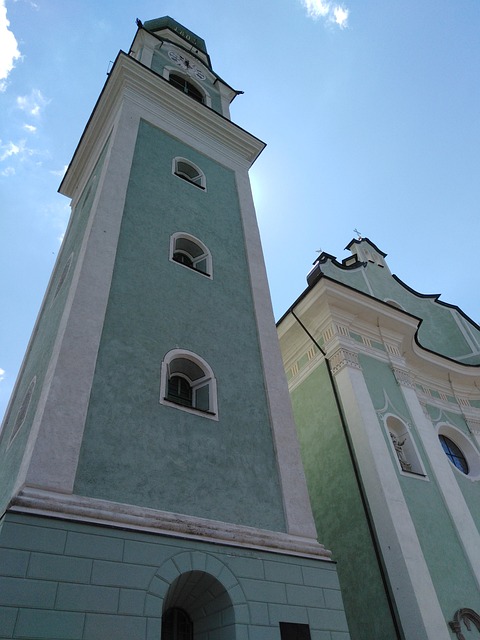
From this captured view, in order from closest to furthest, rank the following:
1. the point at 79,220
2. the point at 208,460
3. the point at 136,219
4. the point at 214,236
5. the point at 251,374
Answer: the point at 208,460 < the point at 251,374 < the point at 136,219 < the point at 214,236 < the point at 79,220

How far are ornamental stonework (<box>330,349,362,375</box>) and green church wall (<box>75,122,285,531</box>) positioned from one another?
389cm

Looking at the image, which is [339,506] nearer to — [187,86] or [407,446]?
[407,446]

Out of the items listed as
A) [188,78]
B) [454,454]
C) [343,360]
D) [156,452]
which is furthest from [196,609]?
[188,78]

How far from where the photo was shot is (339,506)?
11406 mm

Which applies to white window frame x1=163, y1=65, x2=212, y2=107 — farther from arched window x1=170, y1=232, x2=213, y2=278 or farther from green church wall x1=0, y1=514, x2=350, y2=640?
green church wall x1=0, y1=514, x2=350, y2=640

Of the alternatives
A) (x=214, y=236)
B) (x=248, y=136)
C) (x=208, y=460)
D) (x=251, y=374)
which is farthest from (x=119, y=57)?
(x=208, y=460)

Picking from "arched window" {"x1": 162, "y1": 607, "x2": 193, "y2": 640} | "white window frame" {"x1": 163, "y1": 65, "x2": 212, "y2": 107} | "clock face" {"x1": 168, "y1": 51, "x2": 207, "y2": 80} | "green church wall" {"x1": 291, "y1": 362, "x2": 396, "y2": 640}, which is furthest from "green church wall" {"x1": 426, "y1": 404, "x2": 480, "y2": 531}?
"clock face" {"x1": 168, "y1": 51, "x2": 207, "y2": 80}

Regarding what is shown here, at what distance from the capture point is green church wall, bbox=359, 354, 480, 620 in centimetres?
982

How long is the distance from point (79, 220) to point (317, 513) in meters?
8.54

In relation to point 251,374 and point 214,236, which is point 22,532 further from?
point 214,236

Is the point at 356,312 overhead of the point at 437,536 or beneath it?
overhead

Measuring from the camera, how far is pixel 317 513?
1214cm

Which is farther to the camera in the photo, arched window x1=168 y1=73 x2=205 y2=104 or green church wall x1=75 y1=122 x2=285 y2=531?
arched window x1=168 y1=73 x2=205 y2=104

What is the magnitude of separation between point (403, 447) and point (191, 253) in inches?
259
